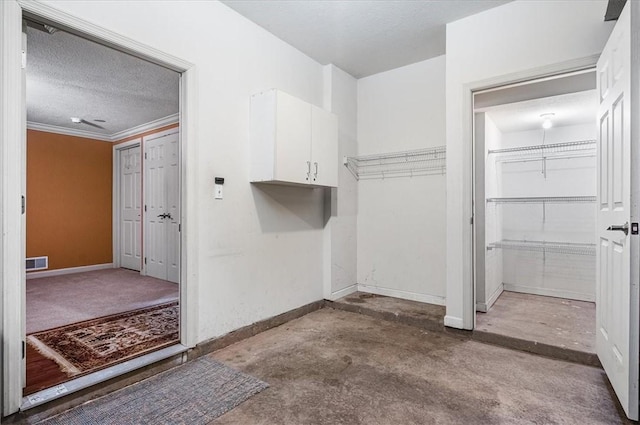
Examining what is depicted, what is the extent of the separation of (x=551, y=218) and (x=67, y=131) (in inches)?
→ 301

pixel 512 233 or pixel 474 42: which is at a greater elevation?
pixel 474 42

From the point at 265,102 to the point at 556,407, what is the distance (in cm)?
292

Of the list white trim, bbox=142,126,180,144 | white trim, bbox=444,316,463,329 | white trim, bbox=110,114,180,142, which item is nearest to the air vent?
white trim, bbox=110,114,180,142

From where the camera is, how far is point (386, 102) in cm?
411

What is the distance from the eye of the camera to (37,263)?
17.6 feet

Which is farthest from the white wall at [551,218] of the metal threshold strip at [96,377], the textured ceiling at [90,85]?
the textured ceiling at [90,85]

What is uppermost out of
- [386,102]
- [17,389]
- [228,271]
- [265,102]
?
[386,102]

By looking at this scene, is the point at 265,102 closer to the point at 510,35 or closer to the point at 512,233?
the point at 510,35

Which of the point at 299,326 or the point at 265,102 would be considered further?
the point at 299,326

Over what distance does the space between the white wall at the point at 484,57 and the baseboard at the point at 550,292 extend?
2131 millimetres

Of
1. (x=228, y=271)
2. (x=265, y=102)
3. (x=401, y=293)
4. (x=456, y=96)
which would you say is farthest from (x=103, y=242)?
(x=456, y=96)

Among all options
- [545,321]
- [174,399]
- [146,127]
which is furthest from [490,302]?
[146,127]

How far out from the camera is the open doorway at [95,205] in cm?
279

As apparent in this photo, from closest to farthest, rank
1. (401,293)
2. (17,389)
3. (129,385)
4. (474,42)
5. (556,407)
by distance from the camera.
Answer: (17,389)
(556,407)
(129,385)
(474,42)
(401,293)
